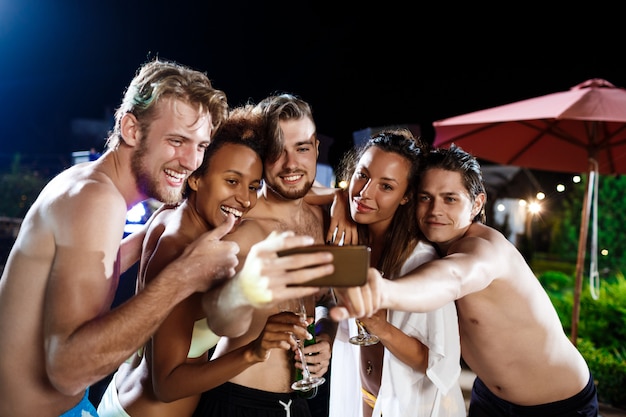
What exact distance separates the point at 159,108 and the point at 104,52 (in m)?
10.3

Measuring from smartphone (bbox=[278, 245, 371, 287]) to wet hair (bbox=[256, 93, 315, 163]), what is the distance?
170cm

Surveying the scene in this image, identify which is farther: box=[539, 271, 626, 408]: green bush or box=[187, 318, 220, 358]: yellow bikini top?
box=[539, 271, 626, 408]: green bush

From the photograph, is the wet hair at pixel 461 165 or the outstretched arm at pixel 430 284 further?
the wet hair at pixel 461 165

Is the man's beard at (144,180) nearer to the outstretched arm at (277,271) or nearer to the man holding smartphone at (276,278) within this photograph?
the man holding smartphone at (276,278)

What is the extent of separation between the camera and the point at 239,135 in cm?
280

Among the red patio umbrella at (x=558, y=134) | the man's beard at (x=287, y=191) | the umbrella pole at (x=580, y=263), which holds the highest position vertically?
the red patio umbrella at (x=558, y=134)

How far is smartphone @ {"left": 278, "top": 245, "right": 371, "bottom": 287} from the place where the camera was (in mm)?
1396

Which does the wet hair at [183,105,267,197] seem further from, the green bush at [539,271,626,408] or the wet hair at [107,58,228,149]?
the green bush at [539,271,626,408]

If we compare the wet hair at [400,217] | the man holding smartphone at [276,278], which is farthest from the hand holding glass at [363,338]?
the wet hair at [400,217]

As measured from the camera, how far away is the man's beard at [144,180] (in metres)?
2.12

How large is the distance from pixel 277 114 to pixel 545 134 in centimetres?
480

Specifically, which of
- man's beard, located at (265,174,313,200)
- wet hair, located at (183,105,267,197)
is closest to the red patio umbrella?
man's beard, located at (265,174,313,200)

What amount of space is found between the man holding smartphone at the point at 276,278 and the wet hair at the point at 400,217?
1.34 ft

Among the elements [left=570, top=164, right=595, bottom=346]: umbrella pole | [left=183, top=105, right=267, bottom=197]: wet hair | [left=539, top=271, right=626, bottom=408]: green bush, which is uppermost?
[left=183, top=105, right=267, bottom=197]: wet hair
